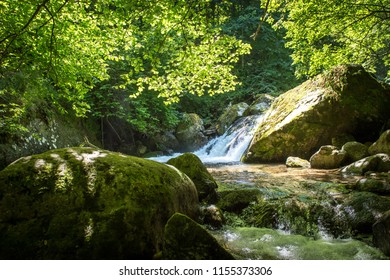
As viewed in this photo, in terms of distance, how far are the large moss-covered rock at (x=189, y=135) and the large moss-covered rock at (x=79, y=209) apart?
1305 cm

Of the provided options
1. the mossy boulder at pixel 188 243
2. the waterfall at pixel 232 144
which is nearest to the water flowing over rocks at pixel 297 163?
the waterfall at pixel 232 144

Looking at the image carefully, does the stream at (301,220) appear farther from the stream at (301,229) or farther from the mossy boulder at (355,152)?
the mossy boulder at (355,152)

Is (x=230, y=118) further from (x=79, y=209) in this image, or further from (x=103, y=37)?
(x=79, y=209)

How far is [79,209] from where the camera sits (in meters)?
2.66

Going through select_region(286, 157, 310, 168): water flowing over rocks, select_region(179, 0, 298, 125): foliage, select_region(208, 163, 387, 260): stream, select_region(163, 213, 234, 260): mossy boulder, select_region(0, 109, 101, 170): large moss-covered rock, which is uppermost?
select_region(179, 0, 298, 125): foliage

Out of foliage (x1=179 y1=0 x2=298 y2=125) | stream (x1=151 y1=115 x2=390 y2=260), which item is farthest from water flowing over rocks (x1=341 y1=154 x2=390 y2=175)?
foliage (x1=179 y1=0 x2=298 y2=125)

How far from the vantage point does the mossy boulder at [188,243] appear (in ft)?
7.68

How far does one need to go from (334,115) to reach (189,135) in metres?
9.00

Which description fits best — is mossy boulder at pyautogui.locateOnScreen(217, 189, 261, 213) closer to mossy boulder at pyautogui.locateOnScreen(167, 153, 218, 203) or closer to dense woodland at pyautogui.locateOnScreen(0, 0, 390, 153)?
mossy boulder at pyautogui.locateOnScreen(167, 153, 218, 203)

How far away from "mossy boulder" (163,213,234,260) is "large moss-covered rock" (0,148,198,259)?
0.42 m

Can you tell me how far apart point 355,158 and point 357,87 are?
3.03m

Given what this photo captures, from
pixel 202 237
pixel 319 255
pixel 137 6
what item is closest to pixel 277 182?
pixel 319 255

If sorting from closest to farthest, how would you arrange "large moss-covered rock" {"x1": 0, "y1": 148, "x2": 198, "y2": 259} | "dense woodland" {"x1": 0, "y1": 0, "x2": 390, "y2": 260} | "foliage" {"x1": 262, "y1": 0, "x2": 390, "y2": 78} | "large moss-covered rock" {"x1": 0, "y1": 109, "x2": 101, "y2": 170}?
"large moss-covered rock" {"x1": 0, "y1": 148, "x2": 198, "y2": 259} < "dense woodland" {"x1": 0, "y1": 0, "x2": 390, "y2": 260} < "foliage" {"x1": 262, "y1": 0, "x2": 390, "y2": 78} < "large moss-covered rock" {"x1": 0, "y1": 109, "x2": 101, "y2": 170}

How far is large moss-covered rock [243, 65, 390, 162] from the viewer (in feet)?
A: 30.1
